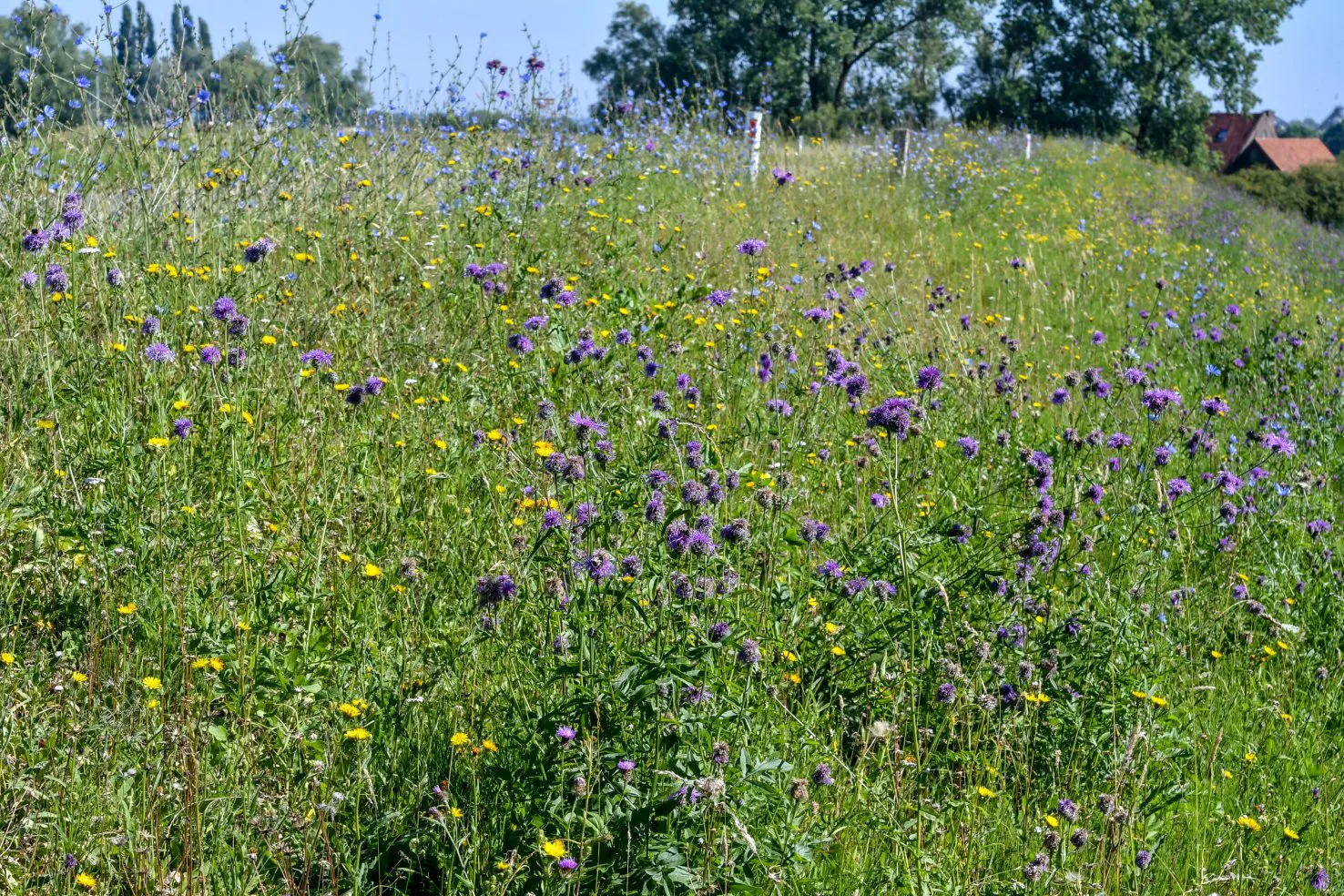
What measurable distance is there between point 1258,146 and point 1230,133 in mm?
7758

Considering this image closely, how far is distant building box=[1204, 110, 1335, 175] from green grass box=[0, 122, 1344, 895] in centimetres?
5674

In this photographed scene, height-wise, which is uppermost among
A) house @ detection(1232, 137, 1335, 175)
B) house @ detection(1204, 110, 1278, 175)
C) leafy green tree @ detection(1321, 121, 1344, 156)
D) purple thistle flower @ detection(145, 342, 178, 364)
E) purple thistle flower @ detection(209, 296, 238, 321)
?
leafy green tree @ detection(1321, 121, 1344, 156)

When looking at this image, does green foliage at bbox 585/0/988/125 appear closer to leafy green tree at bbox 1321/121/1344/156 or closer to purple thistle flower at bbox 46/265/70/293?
purple thistle flower at bbox 46/265/70/293

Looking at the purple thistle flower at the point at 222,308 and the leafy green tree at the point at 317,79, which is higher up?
the leafy green tree at the point at 317,79

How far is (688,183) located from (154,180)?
444 centimetres

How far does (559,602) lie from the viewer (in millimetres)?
2576

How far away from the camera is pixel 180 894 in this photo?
6.68ft

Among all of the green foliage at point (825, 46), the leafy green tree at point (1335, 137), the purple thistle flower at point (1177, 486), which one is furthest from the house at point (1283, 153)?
the leafy green tree at point (1335, 137)

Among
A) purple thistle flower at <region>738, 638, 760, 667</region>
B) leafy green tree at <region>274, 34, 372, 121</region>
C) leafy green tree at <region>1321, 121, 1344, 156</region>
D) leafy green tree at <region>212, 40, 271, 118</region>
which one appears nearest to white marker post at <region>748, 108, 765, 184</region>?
leafy green tree at <region>274, 34, 372, 121</region>

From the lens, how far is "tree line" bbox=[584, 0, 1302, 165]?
39.6 metres

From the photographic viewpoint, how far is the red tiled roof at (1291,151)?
57.2 metres

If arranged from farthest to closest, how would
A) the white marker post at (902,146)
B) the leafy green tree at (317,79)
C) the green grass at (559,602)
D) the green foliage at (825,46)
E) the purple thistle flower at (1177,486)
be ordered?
the green foliage at (825,46) → the white marker post at (902,146) → the leafy green tree at (317,79) → the purple thistle flower at (1177,486) → the green grass at (559,602)

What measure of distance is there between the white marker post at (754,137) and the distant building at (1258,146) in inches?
2032

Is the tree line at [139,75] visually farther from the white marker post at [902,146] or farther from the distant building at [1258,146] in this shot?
the distant building at [1258,146]
